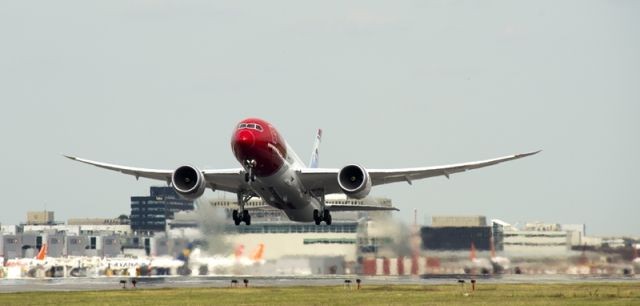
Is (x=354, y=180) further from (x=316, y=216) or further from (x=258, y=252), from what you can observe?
(x=258, y=252)

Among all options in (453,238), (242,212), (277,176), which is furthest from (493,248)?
(277,176)

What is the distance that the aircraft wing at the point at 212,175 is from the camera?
6297 centimetres

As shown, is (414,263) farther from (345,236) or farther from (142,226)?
(142,226)

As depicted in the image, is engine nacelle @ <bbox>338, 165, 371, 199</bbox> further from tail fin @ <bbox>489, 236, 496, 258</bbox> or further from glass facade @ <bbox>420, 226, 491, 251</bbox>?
tail fin @ <bbox>489, 236, 496, 258</bbox>

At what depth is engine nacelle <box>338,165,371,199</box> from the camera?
62.8 meters

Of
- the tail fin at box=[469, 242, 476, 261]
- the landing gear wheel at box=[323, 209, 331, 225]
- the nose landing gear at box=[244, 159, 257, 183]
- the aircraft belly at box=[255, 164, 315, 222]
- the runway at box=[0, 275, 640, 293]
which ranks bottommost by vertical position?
the runway at box=[0, 275, 640, 293]

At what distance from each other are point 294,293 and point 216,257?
1883 cm

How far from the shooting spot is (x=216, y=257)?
83562 millimetres

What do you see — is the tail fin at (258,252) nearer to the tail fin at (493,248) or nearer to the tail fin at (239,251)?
the tail fin at (239,251)

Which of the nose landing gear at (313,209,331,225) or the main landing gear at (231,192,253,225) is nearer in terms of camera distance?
the main landing gear at (231,192,253,225)

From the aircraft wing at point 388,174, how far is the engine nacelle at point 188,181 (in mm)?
5051

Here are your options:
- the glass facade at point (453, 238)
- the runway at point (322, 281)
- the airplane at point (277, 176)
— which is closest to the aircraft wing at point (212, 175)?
the airplane at point (277, 176)

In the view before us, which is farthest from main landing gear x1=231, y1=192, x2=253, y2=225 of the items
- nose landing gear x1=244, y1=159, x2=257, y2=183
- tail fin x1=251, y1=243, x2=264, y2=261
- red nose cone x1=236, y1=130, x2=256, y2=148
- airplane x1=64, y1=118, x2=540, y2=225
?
tail fin x1=251, y1=243, x2=264, y2=261

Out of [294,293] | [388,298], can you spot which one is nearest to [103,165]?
[294,293]
